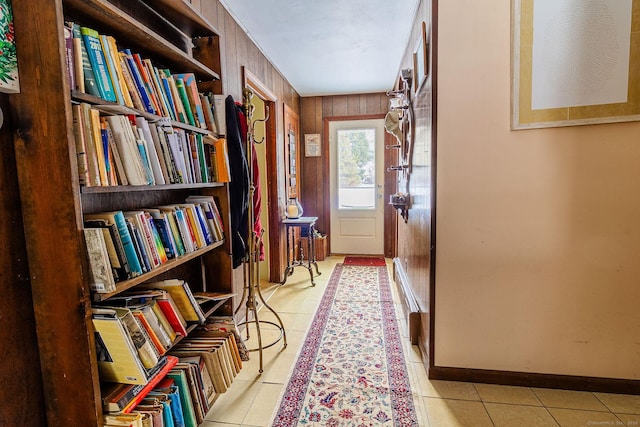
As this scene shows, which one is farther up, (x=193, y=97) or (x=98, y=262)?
(x=193, y=97)

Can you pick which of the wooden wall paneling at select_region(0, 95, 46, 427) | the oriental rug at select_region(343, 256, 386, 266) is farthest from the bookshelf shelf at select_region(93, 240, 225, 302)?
the oriental rug at select_region(343, 256, 386, 266)

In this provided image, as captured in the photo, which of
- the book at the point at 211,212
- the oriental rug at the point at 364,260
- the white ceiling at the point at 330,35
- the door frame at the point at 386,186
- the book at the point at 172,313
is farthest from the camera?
the door frame at the point at 386,186

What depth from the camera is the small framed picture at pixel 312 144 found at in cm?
461

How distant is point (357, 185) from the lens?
15.2 feet

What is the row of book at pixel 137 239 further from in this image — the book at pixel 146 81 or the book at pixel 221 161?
the book at pixel 146 81

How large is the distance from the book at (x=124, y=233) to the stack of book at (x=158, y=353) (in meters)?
0.13

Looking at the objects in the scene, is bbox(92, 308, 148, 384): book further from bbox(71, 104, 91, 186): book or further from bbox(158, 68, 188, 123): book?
bbox(158, 68, 188, 123): book

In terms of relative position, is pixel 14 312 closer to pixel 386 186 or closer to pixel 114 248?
pixel 114 248

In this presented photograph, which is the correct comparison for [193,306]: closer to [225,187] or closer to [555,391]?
[225,187]

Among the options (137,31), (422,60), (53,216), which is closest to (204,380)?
(53,216)

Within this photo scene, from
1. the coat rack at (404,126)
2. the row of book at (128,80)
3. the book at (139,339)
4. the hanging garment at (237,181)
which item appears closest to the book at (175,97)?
the row of book at (128,80)

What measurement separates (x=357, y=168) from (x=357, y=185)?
0.83 ft

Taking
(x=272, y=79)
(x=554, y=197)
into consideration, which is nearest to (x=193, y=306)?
(x=554, y=197)

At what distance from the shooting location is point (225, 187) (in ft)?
5.90
